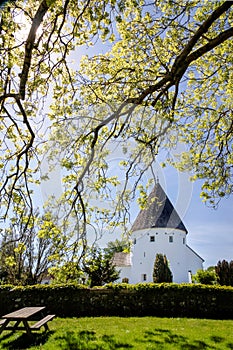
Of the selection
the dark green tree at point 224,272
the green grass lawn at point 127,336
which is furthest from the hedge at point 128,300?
the dark green tree at point 224,272

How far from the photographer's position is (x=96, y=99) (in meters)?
7.71

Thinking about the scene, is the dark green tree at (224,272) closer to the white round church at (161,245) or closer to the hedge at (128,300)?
the hedge at (128,300)

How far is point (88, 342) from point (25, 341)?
1598 mm

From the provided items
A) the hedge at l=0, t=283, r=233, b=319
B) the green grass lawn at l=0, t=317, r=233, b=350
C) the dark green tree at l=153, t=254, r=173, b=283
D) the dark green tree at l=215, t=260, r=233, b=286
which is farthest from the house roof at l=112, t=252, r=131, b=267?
the green grass lawn at l=0, t=317, r=233, b=350

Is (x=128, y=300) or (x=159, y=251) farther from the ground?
(x=159, y=251)

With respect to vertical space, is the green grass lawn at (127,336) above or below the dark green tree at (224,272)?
below

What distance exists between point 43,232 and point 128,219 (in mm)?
1811

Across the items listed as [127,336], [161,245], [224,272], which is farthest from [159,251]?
[127,336]

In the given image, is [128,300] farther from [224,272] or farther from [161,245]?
[161,245]

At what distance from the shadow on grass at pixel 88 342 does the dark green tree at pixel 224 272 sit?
11856 millimetres

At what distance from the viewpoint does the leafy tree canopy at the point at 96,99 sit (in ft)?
19.7

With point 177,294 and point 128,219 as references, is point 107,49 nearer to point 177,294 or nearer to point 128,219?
point 128,219

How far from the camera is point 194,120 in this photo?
395 inches

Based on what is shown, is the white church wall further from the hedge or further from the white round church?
the hedge
